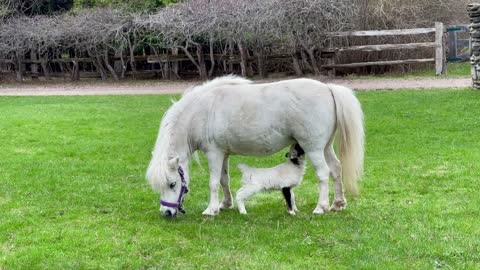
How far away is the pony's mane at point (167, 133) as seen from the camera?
21.6 feet

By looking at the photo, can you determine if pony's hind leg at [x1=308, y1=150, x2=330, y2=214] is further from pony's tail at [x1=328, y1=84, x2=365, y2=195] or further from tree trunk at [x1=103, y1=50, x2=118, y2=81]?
tree trunk at [x1=103, y1=50, x2=118, y2=81]

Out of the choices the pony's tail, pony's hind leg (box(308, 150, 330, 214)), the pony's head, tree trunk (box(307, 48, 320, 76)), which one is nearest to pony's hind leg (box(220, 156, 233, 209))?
the pony's head

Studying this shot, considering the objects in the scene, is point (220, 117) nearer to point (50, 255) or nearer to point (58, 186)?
point (50, 255)

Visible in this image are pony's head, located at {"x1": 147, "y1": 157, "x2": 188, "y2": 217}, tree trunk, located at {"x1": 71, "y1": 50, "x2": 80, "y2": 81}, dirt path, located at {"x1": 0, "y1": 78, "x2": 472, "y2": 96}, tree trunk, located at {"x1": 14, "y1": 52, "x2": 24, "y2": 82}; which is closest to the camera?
pony's head, located at {"x1": 147, "y1": 157, "x2": 188, "y2": 217}

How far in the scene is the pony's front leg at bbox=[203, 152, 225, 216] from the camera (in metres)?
6.96

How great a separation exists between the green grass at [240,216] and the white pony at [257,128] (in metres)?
0.43

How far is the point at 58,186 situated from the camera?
8.80 m

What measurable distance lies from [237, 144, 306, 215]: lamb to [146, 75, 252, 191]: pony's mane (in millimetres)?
784

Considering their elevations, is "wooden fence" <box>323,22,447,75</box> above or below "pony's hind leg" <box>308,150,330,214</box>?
above

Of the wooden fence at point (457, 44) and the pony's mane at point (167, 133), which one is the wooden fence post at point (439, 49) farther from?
the pony's mane at point (167, 133)

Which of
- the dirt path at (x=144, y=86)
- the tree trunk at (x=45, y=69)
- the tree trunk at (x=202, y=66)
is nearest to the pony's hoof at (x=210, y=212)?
the dirt path at (x=144, y=86)

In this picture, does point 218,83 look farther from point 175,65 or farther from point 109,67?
point 109,67

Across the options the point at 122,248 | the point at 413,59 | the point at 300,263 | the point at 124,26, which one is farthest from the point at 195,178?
the point at 124,26

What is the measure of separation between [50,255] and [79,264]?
1.30ft
